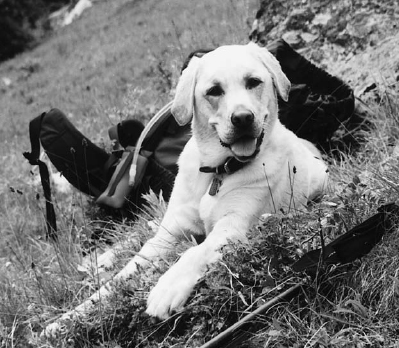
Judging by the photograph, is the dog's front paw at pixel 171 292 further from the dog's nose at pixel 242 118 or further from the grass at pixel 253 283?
the dog's nose at pixel 242 118

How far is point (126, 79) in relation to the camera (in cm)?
982

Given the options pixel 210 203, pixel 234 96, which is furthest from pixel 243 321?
pixel 234 96

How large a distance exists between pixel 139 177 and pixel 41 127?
2.95ft

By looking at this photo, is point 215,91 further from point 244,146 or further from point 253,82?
point 244,146

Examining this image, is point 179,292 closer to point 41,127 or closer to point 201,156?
point 201,156

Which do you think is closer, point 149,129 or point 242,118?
point 242,118

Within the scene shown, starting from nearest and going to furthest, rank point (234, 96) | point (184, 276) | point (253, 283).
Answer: point (253, 283)
point (184, 276)
point (234, 96)

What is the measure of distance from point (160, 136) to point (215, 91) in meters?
1.43

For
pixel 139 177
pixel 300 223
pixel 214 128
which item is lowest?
pixel 139 177

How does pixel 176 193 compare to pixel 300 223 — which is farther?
pixel 176 193

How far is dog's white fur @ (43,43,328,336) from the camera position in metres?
3.04

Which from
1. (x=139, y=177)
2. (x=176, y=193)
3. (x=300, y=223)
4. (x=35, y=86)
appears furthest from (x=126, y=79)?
(x=300, y=223)

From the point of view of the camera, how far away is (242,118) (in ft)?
9.64

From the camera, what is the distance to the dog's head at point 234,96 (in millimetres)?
3020
